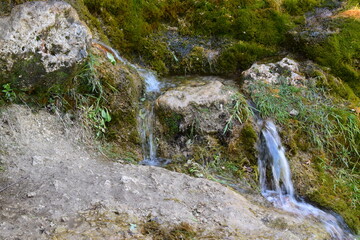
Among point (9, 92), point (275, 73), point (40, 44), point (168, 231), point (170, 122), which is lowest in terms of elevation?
point (168, 231)

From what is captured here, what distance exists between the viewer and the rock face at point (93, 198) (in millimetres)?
2775

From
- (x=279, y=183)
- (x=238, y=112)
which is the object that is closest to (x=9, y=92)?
(x=238, y=112)

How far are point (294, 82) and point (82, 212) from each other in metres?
3.93

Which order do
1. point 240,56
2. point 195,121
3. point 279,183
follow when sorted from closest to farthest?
point 279,183 → point 195,121 → point 240,56

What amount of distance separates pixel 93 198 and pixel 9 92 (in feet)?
5.43

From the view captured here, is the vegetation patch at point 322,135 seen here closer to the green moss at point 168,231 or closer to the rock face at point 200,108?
the rock face at point 200,108

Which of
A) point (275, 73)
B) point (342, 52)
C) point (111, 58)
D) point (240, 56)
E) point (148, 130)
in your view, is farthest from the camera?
point (240, 56)

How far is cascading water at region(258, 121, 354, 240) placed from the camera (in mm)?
3902

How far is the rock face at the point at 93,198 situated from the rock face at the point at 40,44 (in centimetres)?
45

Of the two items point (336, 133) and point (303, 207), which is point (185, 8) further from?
point (303, 207)

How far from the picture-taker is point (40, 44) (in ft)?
12.5

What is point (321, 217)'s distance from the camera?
3.94 m

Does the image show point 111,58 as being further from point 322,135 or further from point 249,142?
point 322,135

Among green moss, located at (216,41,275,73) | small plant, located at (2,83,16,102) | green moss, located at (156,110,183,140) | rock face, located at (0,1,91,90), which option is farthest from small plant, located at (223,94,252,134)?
small plant, located at (2,83,16,102)
